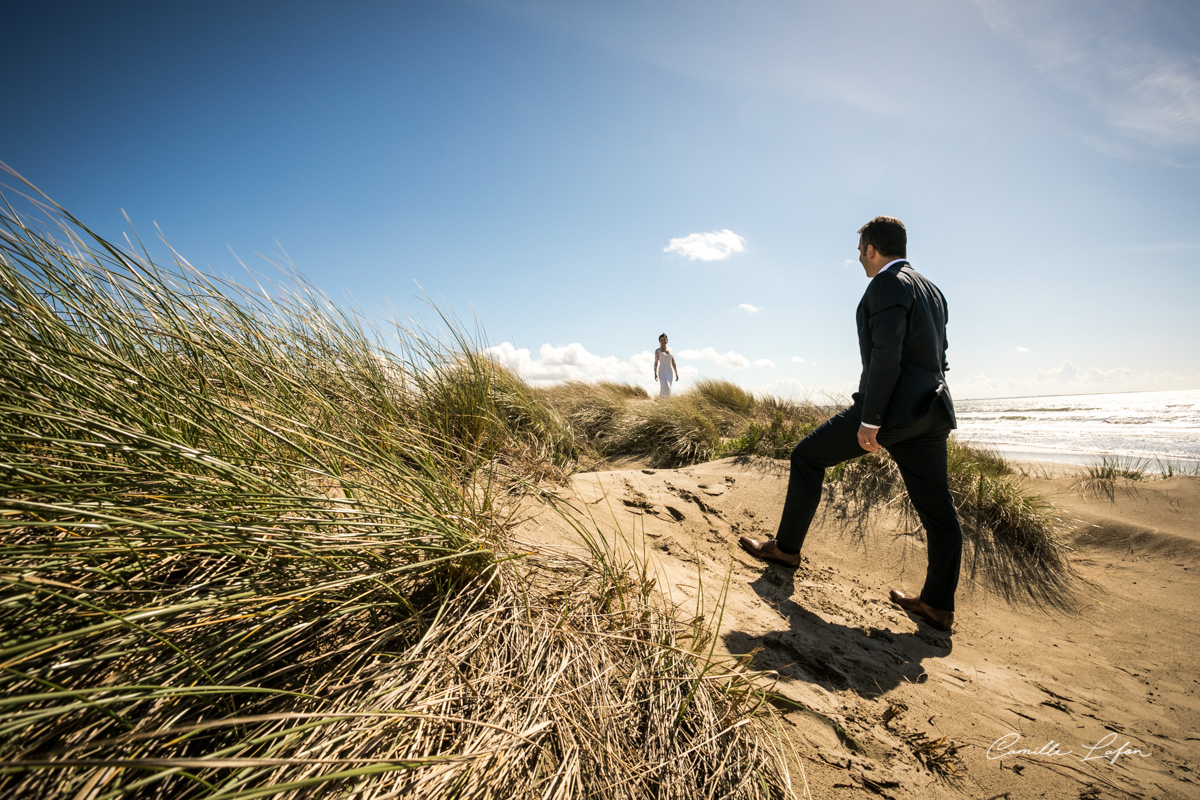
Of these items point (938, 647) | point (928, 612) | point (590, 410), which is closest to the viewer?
point (938, 647)

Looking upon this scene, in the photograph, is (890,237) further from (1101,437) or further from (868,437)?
(1101,437)

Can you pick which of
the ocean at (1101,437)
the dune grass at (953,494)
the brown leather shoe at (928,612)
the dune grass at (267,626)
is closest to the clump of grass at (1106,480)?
the dune grass at (953,494)

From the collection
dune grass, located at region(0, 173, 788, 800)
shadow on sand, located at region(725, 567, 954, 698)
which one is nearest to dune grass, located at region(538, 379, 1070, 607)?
shadow on sand, located at region(725, 567, 954, 698)

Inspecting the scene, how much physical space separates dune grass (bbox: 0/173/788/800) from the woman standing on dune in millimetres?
9981

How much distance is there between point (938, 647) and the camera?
102 inches

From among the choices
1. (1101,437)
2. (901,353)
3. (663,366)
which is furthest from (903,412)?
(1101,437)

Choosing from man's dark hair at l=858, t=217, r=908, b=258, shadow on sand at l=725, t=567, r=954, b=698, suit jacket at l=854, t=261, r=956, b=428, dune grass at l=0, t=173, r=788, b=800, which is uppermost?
man's dark hair at l=858, t=217, r=908, b=258

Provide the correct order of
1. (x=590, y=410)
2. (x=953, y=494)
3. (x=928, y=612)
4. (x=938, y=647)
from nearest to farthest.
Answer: (x=938, y=647)
(x=928, y=612)
(x=953, y=494)
(x=590, y=410)

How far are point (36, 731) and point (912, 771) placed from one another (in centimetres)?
226

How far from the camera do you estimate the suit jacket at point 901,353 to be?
8.77 feet

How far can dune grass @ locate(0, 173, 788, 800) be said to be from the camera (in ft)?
2.99

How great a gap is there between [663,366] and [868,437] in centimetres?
895

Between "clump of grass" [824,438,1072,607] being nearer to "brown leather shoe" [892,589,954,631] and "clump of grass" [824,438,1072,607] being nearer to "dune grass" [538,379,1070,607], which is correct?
"dune grass" [538,379,1070,607]

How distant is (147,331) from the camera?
1.54 m
